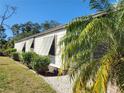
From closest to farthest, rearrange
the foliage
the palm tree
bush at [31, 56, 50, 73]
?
the palm tree
bush at [31, 56, 50, 73]
the foliage

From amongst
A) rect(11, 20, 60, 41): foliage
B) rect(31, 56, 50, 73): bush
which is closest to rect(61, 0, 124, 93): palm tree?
rect(31, 56, 50, 73): bush

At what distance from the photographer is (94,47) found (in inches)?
286

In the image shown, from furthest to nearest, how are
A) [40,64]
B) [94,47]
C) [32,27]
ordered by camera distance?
[32,27] → [40,64] → [94,47]

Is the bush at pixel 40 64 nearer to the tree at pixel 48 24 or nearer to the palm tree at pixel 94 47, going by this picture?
the palm tree at pixel 94 47

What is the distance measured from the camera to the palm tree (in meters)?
6.50

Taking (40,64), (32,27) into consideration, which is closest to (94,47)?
(40,64)

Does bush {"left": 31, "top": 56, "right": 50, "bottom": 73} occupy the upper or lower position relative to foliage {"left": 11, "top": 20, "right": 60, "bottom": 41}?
lower

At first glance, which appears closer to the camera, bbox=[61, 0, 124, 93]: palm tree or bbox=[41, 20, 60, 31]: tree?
bbox=[61, 0, 124, 93]: palm tree

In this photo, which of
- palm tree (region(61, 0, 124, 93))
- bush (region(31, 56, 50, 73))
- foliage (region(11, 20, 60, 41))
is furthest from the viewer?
foliage (region(11, 20, 60, 41))

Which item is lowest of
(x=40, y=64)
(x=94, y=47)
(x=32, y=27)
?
(x=94, y=47)

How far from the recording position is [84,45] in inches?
277

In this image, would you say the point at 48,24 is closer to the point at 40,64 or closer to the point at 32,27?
the point at 32,27

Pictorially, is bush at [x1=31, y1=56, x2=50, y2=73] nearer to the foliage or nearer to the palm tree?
the palm tree

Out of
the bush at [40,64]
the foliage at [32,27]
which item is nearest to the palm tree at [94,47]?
the bush at [40,64]
